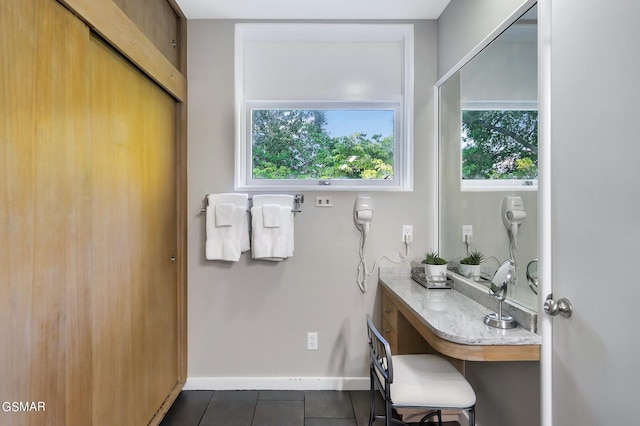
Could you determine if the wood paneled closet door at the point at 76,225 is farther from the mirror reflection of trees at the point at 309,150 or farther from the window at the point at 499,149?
the window at the point at 499,149

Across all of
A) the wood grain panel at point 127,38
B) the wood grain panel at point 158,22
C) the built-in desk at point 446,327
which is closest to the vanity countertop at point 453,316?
the built-in desk at point 446,327

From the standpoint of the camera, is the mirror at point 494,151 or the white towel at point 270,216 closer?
the mirror at point 494,151

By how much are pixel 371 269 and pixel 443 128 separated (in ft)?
3.60

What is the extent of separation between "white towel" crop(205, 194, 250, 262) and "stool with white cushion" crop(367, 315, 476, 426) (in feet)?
3.45

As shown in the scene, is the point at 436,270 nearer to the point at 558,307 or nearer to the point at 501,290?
the point at 501,290

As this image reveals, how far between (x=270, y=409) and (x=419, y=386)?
1.08 m

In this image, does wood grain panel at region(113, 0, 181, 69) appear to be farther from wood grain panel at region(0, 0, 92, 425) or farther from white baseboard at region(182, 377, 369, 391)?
white baseboard at region(182, 377, 369, 391)

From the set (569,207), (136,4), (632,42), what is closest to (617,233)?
(569,207)

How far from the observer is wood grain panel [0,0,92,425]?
88 centimetres

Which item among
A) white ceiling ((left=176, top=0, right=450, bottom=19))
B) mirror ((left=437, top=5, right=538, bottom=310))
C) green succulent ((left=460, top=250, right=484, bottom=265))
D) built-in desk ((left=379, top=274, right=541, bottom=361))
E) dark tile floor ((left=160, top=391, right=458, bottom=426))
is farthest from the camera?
white ceiling ((left=176, top=0, right=450, bottom=19))

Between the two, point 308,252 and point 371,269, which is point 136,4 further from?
point 371,269

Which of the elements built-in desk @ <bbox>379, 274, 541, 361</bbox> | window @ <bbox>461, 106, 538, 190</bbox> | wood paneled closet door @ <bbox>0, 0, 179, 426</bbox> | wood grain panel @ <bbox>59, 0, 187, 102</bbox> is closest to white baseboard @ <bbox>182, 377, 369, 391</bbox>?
wood paneled closet door @ <bbox>0, 0, 179, 426</bbox>

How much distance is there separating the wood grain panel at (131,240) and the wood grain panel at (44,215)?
0.12 metres

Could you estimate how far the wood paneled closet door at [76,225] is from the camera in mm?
900
